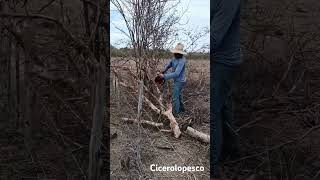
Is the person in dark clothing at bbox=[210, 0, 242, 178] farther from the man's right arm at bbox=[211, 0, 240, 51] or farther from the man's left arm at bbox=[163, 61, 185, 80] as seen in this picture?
the man's left arm at bbox=[163, 61, 185, 80]

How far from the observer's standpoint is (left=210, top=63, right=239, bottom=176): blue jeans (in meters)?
3.24

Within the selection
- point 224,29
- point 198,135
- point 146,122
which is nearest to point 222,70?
point 224,29

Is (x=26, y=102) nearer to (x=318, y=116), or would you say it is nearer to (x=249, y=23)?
(x=249, y=23)

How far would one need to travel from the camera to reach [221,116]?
331 cm

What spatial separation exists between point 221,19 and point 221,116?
0.49 metres

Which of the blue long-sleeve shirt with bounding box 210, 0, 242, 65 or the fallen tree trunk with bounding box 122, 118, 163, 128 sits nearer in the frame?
the blue long-sleeve shirt with bounding box 210, 0, 242, 65

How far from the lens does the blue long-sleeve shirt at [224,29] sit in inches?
126

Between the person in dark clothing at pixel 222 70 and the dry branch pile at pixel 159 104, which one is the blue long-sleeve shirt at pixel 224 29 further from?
the dry branch pile at pixel 159 104

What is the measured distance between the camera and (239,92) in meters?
3.38

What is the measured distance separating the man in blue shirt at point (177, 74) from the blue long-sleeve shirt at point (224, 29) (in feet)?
0.52

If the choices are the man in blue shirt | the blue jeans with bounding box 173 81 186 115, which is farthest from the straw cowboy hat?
the blue jeans with bounding box 173 81 186 115

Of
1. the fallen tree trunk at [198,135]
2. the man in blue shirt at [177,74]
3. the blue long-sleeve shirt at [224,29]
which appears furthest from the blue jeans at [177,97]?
the blue long-sleeve shirt at [224,29]

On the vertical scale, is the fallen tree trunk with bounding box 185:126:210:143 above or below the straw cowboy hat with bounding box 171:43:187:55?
below

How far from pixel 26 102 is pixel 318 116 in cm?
149
